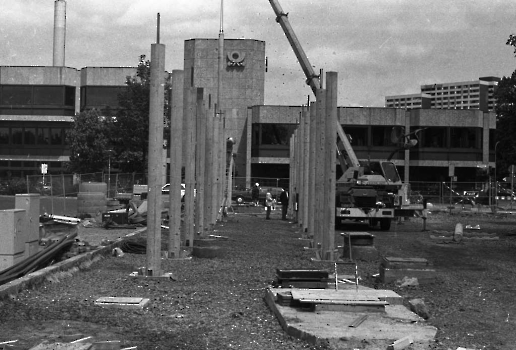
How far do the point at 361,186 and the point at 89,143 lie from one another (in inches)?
1210

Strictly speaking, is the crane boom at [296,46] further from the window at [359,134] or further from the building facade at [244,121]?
the window at [359,134]

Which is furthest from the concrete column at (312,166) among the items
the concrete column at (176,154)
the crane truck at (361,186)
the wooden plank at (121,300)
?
the wooden plank at (121,300)

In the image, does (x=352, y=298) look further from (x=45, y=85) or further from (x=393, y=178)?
(x=45, y=85)

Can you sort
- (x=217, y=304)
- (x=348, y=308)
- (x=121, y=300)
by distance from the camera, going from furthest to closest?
(x=217, y=304) → (x=121, y=300) → (x=348, y=308)

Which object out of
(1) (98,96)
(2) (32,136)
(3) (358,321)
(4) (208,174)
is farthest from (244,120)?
(3) (358,321)

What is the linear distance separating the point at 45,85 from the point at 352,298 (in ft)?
228

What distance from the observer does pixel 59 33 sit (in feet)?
265

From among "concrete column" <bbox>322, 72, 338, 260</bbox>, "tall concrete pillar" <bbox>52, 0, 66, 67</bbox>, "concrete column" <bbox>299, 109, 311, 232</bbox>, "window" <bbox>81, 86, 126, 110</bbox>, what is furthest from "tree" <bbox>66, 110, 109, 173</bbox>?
"concrete column" <bbox>322, 72, 338, 260</bbox>

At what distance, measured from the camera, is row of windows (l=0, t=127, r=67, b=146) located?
75.2 meters

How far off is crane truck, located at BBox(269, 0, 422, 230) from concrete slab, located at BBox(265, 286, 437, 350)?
19.8 metres

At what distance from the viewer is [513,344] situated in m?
8.88

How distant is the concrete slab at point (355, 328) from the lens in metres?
8.50

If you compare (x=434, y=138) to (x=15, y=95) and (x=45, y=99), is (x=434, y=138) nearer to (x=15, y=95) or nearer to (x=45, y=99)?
(x=45, y=99)

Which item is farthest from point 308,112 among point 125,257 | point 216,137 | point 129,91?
point 129,91
